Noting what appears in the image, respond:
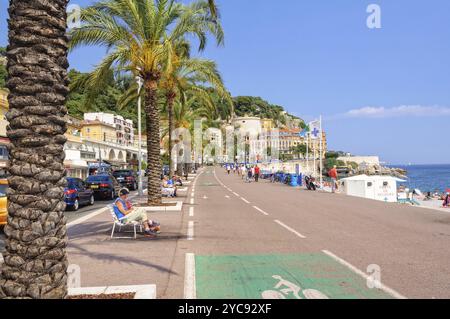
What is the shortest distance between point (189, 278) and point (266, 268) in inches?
54.9

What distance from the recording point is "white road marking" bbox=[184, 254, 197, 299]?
5.52m

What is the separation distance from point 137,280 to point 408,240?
661 centimetres

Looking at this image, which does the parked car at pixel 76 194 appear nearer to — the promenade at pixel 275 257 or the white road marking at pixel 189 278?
the promenade at pixel 275 257

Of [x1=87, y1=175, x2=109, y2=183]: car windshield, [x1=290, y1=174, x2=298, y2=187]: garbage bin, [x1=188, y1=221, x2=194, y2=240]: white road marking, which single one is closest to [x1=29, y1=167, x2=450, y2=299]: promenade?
[x1=188, y1=221, x2=194, y2=240]: white road marking

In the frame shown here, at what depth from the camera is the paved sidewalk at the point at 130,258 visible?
20.5 feet

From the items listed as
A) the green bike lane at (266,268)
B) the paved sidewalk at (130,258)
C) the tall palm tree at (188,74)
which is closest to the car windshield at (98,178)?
the tall palm tree at (188,74)

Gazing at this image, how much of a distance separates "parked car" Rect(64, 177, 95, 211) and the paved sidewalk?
228 inches

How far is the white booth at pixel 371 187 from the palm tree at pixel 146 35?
1727 cm

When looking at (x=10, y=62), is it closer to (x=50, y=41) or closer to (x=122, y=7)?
(x=50, y=41)

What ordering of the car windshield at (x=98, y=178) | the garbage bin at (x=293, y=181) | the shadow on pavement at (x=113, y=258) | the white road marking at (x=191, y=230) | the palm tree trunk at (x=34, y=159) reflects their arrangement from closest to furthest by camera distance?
the palm tree trunk at (x=34, y=159)
the shadow on pavement at (x=113, y=258)
the white road marking at (x=191, y=230)
the car windshield at (x=98, y=178)
the garbage bin at (x=293, y=181)

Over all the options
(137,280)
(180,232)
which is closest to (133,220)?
(180,232)

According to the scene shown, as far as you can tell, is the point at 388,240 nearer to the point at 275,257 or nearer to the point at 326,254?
the point at 326,254

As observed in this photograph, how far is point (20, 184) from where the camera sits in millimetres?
4133

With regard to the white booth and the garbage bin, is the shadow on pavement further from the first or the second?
the garbage bin
